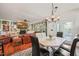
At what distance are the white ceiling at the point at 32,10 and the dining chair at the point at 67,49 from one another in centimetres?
51

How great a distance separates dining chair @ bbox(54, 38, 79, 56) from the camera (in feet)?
5.90

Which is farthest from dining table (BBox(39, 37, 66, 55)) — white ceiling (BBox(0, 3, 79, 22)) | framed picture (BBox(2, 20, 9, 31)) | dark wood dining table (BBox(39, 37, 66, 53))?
framed picture (BBox(2, 20, 9, 31))

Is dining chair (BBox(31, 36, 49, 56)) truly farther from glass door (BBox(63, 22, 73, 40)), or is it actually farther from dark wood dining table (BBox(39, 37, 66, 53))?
glass door (BBox(63, 22, 73, 40))

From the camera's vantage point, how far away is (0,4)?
1805 millimetres

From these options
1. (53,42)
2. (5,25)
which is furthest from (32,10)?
(53,42)

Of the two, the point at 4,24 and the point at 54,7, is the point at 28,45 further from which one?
the point at 54,7

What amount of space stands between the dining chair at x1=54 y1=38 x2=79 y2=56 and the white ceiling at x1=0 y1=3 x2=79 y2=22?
20.1 inches

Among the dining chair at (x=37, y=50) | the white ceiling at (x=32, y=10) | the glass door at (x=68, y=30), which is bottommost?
the dining chair at (x=37, y=50)

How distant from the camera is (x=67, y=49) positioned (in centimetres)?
182

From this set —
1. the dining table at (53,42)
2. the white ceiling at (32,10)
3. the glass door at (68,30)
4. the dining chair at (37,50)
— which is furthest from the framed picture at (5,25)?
the glass door at (68,30)

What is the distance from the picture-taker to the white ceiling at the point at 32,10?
69.4 inches

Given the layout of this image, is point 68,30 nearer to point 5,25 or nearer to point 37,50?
point 37,50

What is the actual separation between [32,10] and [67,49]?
895mm

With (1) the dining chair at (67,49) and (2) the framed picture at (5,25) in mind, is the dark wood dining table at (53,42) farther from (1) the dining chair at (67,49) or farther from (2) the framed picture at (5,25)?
(2) the framed picture at (5,25)
